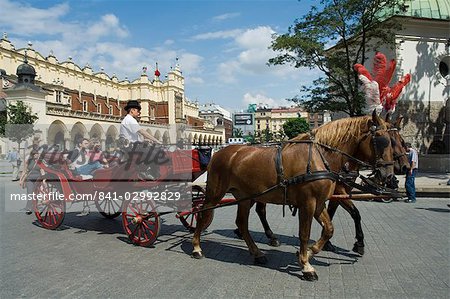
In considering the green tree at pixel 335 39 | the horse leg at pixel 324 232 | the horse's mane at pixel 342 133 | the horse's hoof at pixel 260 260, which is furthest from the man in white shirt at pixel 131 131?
the green tree at pixel 335 39

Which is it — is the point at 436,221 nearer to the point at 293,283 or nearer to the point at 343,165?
the point at 343,165

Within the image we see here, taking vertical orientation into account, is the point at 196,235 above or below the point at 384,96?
below

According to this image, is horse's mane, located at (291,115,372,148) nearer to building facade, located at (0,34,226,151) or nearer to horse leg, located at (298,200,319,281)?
horse leg, located at (298,200,319,281)

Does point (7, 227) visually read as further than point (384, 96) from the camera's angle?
Yes

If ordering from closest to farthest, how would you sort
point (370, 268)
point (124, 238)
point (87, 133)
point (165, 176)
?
point (370, 268)
point (165, 176)
point (124, 238)
point (87, 133)

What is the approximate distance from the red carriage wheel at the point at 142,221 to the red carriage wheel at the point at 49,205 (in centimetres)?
181

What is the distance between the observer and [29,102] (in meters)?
28.2

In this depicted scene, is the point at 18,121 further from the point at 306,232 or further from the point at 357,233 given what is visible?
the point at 306,232

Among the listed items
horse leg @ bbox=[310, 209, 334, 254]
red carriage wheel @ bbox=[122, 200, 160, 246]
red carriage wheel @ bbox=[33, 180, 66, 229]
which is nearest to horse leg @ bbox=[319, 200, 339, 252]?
horse leg @ bbox=[310, 209, 334, 254]

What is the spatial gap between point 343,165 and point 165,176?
10.0 ft

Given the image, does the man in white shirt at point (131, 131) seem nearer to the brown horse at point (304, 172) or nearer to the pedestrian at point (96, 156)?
the pedestrian at point (96, 156)

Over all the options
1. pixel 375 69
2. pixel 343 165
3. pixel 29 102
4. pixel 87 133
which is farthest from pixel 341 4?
pixel 87 133

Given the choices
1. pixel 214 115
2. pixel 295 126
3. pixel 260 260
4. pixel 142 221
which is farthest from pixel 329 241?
pixel 214 115

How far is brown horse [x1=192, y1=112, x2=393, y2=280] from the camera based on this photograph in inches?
183
